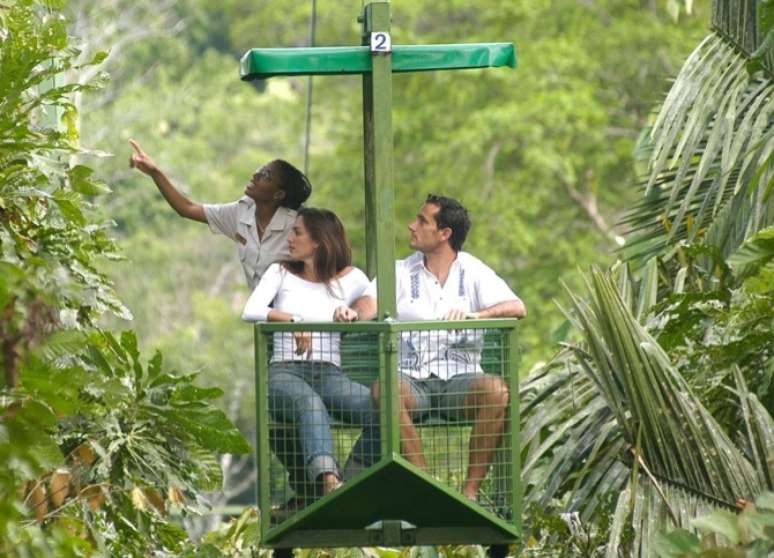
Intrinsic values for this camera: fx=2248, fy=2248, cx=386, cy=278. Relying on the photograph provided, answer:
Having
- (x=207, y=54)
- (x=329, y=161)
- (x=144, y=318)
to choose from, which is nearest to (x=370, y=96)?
(x=329, y=161)

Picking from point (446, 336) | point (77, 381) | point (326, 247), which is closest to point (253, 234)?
point (326, 247)

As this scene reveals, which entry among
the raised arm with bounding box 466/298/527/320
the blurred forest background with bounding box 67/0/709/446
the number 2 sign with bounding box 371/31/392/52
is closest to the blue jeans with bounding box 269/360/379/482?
the raised arm with bounding box 466/298/527/320

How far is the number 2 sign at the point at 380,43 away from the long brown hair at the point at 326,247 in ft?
2.40

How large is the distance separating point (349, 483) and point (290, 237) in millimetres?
1051

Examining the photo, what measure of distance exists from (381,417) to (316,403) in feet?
0.84

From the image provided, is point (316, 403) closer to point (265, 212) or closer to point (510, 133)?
point (265, 212)

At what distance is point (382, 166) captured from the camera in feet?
23.7

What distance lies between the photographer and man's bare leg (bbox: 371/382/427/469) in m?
7.22

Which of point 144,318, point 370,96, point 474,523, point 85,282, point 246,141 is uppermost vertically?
point 246,141

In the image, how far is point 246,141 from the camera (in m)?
36.9

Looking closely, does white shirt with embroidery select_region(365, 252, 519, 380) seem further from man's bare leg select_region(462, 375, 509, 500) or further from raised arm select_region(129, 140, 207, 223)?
raised arm select_region(129, 140, 207, 223)

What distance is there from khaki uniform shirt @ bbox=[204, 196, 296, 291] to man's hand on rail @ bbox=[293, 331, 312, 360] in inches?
32.6

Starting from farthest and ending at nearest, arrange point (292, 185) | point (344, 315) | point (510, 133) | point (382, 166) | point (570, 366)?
point (510, 133), point (570, 366), point (292, 185), point (344, 315), point (382, 166)

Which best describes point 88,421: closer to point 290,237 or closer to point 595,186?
point 290,237
